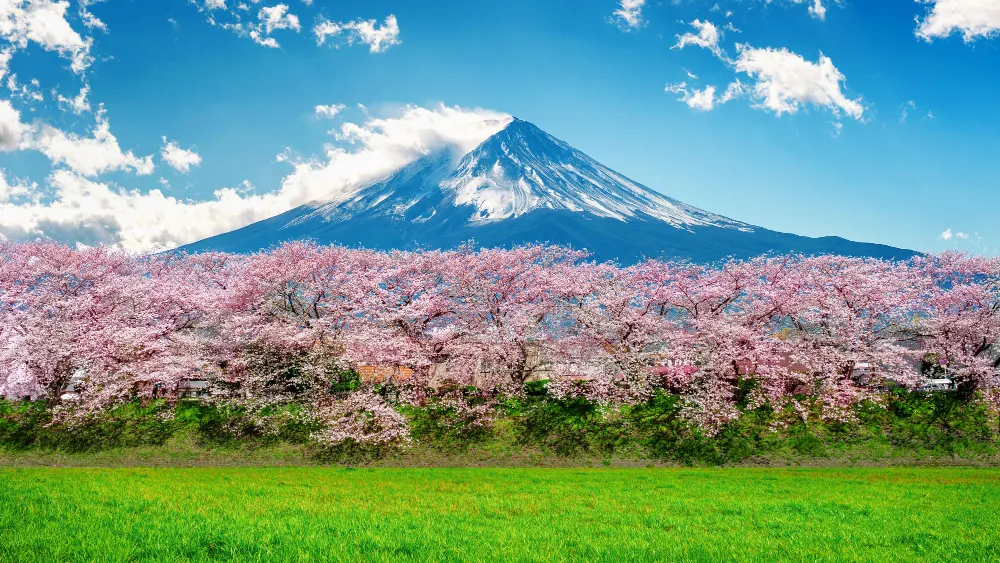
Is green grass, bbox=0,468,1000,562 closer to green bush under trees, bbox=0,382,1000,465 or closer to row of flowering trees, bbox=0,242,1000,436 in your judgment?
green bush under trees, bbox=0,382,1000,465

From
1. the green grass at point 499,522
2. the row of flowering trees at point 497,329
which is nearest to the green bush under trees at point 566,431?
the row of flowering trees at point 497,329

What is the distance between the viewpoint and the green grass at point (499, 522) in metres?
6.84

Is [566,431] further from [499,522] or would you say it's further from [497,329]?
[499,522]

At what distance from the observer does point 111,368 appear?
28.0 m

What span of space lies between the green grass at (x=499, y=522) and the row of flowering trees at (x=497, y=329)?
11508mm

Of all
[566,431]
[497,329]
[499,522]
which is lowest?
[566,431]

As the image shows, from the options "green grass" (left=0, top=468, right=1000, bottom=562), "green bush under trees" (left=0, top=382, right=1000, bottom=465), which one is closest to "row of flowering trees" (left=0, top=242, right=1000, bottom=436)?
"green bush under trees" (left=0, top=382, right=1000, bottom=465)

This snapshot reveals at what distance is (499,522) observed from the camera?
9477 mm

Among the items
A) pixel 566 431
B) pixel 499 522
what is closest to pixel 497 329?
pixel 566 431

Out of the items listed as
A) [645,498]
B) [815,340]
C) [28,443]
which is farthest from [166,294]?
[815,340]

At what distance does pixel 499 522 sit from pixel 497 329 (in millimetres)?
19517

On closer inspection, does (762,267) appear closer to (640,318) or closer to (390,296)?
(640,318)

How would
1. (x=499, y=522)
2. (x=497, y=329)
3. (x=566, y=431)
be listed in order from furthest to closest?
(x=497, y=329)
(x=566, y=431)
(x=499, y=522)

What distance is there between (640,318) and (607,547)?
22.9 m
